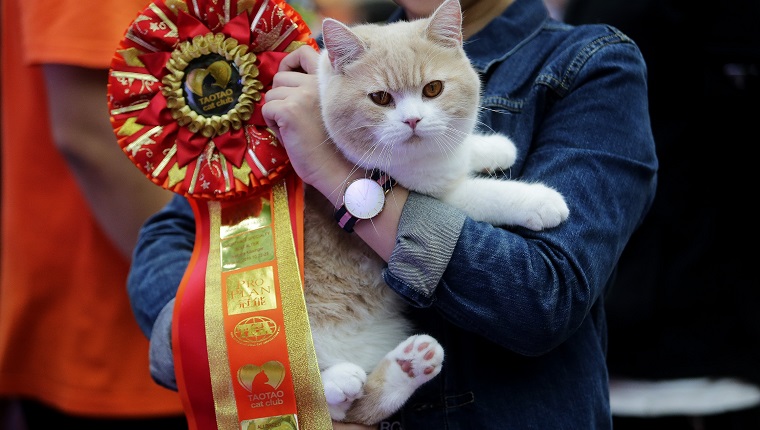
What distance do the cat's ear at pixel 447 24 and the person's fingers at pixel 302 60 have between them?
0.67 ft

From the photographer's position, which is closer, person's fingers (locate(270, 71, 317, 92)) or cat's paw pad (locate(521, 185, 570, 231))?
cat's paw pad (locate(521, 185, 570, 231))

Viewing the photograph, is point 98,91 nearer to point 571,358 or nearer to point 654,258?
point 571,358

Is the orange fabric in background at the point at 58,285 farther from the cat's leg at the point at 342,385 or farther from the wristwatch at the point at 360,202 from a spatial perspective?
the wristwatch at the point at 360,202

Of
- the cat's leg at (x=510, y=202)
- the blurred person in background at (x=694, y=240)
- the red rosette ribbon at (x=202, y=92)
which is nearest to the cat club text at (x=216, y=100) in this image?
the red rosette ribbon at (x=202, y=92)

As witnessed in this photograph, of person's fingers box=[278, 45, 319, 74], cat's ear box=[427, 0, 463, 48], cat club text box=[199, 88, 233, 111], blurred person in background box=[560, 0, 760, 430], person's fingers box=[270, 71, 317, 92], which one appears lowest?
blurred person in background box=[560, 0, 760, 430]

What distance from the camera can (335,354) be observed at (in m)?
1.13

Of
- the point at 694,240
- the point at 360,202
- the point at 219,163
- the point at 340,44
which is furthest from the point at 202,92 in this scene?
the point at 694,240

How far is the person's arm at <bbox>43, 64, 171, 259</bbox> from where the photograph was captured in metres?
1.46

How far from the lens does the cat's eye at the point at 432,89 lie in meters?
1.12

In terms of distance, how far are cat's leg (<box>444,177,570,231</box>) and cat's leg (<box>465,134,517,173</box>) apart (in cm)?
3

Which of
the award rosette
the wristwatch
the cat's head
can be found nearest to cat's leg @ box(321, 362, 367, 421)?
the award rosette

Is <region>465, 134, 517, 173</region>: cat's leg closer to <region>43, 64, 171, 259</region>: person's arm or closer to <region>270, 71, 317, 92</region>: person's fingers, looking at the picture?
<region>270, 71, 317, 92</region>: person's fingers

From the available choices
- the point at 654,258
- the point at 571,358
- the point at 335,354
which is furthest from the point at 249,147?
the point at 654,258

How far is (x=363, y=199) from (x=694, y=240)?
1164 mm
